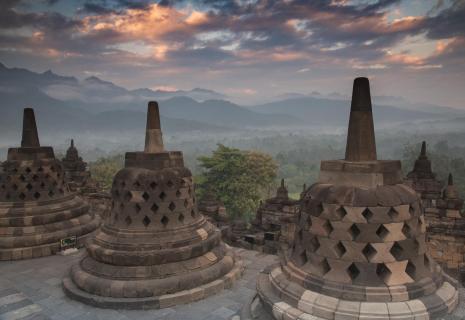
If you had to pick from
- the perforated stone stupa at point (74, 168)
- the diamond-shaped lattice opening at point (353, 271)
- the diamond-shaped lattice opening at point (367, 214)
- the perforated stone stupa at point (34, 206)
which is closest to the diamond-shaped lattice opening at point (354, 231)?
the diamond-shaped lattice opening at point (367, 214)

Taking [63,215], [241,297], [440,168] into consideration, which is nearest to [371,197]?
[241,297]

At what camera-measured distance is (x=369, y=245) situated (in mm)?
4355

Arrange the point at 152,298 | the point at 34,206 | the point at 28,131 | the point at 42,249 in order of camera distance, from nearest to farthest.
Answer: the point at 152,298, the point at 42,249, the point at 34,206, the point at 28,131

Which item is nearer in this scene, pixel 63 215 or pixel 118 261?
pixel 118 261

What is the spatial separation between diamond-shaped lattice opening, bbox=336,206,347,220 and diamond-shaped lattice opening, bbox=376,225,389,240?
45cm

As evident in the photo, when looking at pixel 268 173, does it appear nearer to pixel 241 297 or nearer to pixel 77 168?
pixel 77 168

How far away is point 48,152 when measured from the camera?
12.0 meters

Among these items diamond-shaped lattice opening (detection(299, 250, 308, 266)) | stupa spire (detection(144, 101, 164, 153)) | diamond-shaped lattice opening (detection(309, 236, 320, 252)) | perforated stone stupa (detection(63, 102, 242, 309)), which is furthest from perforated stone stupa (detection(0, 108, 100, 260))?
diamond-shaped lattice opening (detection(309, 236, 320, 252))

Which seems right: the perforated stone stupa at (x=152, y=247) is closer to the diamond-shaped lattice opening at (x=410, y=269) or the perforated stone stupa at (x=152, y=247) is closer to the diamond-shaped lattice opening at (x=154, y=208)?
the diamond-shaped lattice opening at (x=154, y=208)

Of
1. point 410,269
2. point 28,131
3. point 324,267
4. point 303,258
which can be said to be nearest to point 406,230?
point 410,269

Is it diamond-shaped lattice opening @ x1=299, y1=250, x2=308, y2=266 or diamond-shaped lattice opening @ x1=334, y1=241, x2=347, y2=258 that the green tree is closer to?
diamond-shaped lattice opening @ x1=299, y1=250, x2=308, y2=266

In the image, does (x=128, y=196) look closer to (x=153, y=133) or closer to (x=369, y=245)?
(x=153, y=133)

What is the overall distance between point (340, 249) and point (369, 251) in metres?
0.35

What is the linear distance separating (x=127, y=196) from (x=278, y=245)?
5.49m
